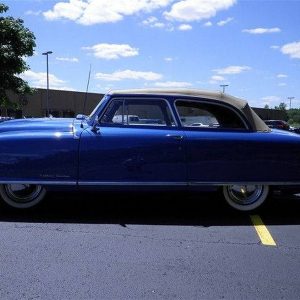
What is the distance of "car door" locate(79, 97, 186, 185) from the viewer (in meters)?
5.70

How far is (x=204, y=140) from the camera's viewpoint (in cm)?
582

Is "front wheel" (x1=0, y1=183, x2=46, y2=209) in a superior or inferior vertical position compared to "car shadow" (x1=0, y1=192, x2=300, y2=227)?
superior

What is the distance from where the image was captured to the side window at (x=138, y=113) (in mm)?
5949

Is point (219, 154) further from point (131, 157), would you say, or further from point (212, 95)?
point (131, 157)

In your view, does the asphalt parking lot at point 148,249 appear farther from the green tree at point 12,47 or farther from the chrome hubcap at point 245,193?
the green tree at point 12,47

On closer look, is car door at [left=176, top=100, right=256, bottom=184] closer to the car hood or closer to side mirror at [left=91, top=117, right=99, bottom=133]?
side mirror at [left=91, top=117, right=99, bottom=133]

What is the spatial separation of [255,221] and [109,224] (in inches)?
72.1

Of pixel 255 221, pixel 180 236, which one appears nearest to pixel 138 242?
pixel 180 236

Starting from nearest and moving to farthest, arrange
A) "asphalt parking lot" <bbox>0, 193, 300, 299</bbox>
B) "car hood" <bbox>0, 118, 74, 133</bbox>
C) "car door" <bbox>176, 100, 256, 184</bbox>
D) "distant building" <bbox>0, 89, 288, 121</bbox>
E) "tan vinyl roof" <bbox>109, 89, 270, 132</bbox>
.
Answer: "asphalt parking lot" <bbox>0, 193, 300, 299</bbox> < "car door" <bbox>176, 100, 256, 184</bbox> < "car hood" <bbox>0, 118, 74, 133</bbox> < "tan vinyl roof" <bbox>109, 89, 270, 132</bbox> < "distant building" <bbox>0, 89, 288, 121</bbox>

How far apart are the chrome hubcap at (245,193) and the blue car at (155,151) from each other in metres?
0.01

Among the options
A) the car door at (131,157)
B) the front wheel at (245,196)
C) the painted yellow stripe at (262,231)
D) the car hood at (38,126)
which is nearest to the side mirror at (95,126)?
the car door at (131,157)

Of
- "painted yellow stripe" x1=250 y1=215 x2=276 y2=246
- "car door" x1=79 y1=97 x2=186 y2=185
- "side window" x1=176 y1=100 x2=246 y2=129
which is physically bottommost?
"painted yellow stripe" x1=250 y1=215 x2=276 y2=246

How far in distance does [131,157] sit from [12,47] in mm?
16078

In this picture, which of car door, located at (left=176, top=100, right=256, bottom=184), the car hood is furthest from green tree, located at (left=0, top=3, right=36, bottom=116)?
car door, located at (left=176, top=100, right=256, bottom=184)
